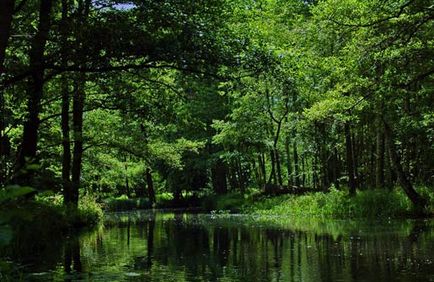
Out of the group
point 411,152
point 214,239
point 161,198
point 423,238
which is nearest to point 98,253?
point 214,239

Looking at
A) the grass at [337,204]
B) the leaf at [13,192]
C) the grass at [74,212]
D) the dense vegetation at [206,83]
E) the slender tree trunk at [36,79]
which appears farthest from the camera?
the grass at [337,204]

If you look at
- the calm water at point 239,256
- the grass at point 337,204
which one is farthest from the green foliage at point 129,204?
the calm water at point 239,256

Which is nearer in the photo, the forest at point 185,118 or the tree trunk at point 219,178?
the forest at point 185,118

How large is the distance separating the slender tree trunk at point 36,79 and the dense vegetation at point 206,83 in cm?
3

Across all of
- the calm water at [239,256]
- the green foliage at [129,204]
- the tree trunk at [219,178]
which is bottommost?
the calm water at [239,256]

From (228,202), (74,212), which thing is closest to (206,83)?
(74,212)

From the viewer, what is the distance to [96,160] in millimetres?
24734

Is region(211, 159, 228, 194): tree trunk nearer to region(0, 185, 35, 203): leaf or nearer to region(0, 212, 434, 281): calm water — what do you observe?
region(0, 212, 434, 281): calm water

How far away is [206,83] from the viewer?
12242mm

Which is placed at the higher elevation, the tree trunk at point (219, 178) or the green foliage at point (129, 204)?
the tree trunk at point (219, 178)

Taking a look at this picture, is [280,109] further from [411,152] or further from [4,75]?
[4,75]

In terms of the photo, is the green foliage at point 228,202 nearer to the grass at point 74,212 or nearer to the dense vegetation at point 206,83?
the dense vegetation at point 206,83

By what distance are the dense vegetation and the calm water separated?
163 centimetres

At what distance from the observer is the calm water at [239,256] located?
29.0 ft
